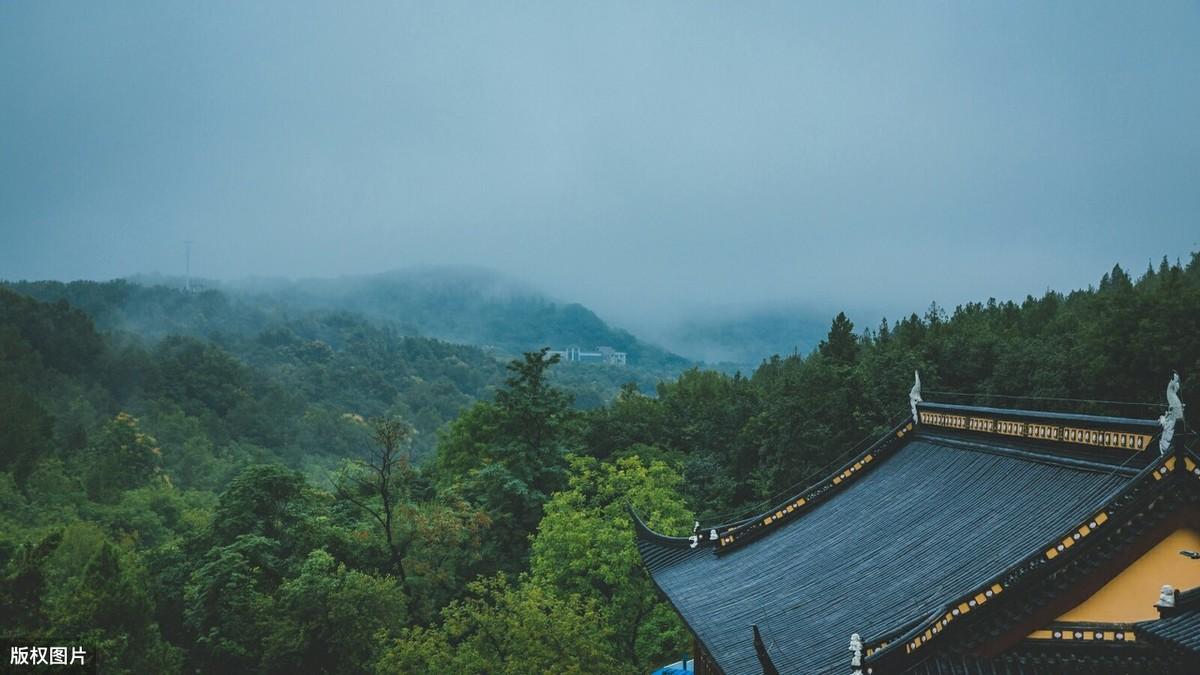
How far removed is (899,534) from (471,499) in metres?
26.0

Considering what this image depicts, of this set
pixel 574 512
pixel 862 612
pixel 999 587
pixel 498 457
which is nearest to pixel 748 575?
pixel 862 612

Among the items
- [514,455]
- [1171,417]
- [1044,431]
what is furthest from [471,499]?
[1171,417]

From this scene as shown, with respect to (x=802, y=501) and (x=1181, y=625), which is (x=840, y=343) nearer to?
(x=802, y=501)

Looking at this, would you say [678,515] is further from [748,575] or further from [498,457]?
[748,575]

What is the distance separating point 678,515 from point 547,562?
18.4 ft

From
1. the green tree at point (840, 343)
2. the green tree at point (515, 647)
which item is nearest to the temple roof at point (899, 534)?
the green tree at point (515, 647)

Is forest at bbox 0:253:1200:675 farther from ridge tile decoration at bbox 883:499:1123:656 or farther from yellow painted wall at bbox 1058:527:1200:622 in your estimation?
ridge tile decoration at bbox 883:499:1123:656

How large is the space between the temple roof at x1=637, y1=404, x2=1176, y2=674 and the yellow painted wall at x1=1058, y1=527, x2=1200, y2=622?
880mm

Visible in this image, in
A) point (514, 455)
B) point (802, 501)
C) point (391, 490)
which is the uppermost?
point (802, 501)

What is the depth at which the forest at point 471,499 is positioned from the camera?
23.8m

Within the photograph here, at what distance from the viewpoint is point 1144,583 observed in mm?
10312

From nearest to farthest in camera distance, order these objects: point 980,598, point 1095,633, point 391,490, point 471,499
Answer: point 980,598 → point 1095,633 → point 391,490 → point 471,499

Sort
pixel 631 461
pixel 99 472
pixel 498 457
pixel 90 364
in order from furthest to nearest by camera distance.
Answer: pixel 90 364, pixel 99 472, pixel 498 457, pixel 631 461

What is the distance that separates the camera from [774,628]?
13.5 m
